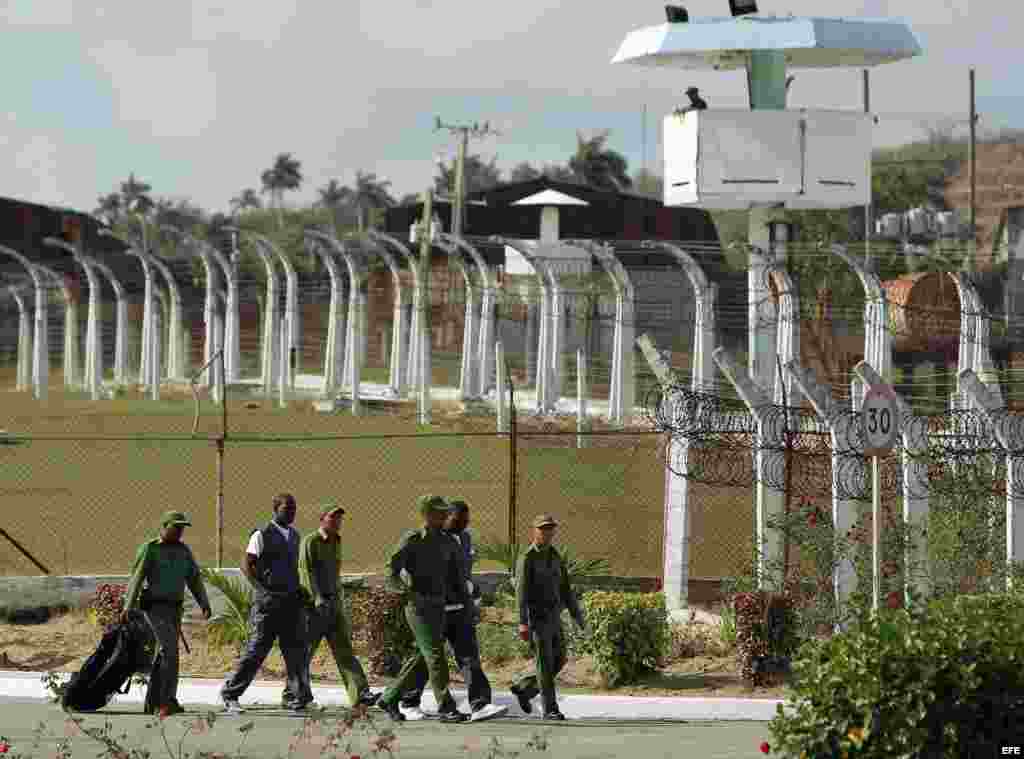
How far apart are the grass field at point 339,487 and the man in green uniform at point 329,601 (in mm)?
3923

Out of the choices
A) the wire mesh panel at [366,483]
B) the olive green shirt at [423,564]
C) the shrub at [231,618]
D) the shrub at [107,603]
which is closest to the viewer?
the olive green shirt at [423,564]

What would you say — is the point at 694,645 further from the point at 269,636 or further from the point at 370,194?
the point at 370,194

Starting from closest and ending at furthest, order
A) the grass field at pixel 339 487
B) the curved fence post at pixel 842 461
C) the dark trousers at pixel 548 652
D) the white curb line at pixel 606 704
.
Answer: the dark trousers at pixel 548 652 → the white curb line at pixel 606 704 → the curved fence post at pixel 842 461 → the grass field at pixel 339 487

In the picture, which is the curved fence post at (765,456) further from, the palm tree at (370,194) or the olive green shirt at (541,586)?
the palm tree at (370,194)

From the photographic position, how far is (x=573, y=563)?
1794cm

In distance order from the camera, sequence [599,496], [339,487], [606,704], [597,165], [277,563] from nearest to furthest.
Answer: [277,563] → [606,704] → [599,496] → [339,487] → [597,165]

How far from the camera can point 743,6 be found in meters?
26.8

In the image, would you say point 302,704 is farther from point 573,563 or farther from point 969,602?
point 969,602

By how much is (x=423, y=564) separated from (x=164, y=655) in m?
1.72

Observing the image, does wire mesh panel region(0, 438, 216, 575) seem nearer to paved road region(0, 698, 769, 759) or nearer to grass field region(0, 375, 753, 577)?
grass field region(0, 375, 753, 577)

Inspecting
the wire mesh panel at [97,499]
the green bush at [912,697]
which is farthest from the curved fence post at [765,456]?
the green bush at [912,697]

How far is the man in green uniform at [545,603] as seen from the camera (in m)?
13.8

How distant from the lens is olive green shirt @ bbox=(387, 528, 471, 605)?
1379 cm

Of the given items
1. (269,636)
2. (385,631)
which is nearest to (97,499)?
(385,631)
